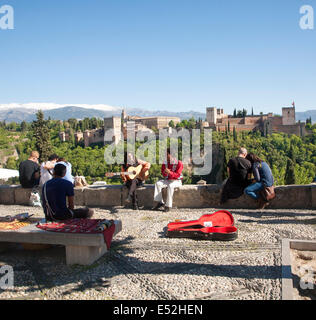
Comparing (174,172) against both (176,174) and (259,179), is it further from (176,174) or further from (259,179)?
(259,179)

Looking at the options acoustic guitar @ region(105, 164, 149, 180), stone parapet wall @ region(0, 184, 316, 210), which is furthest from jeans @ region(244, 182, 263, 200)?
acoustic guitar @ region(105, 164, 149, 180)

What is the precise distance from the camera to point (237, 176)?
271 inches

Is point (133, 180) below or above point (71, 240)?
above

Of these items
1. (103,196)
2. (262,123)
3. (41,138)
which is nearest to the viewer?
(103,196)

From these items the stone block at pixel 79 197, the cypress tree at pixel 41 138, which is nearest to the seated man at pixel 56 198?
the stone block at pixel 79 197

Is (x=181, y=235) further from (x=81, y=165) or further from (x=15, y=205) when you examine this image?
(x=81, y=165)

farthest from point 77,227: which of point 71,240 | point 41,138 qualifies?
point 41,138

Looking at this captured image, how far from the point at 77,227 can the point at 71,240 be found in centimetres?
24

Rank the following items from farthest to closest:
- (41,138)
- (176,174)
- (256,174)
→ (41,138) → (176,174) → (256,174)

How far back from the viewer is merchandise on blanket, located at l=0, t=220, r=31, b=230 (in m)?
4.98

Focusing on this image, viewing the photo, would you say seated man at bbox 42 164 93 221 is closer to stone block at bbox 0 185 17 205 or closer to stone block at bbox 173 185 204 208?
stone block at bbox 173 185 204 208

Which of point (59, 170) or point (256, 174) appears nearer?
point (59, 170)

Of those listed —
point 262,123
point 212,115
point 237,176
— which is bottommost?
point 237,176

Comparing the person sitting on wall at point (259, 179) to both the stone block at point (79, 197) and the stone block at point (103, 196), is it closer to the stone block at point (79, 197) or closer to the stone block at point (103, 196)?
the stone block at point (103, 196)
